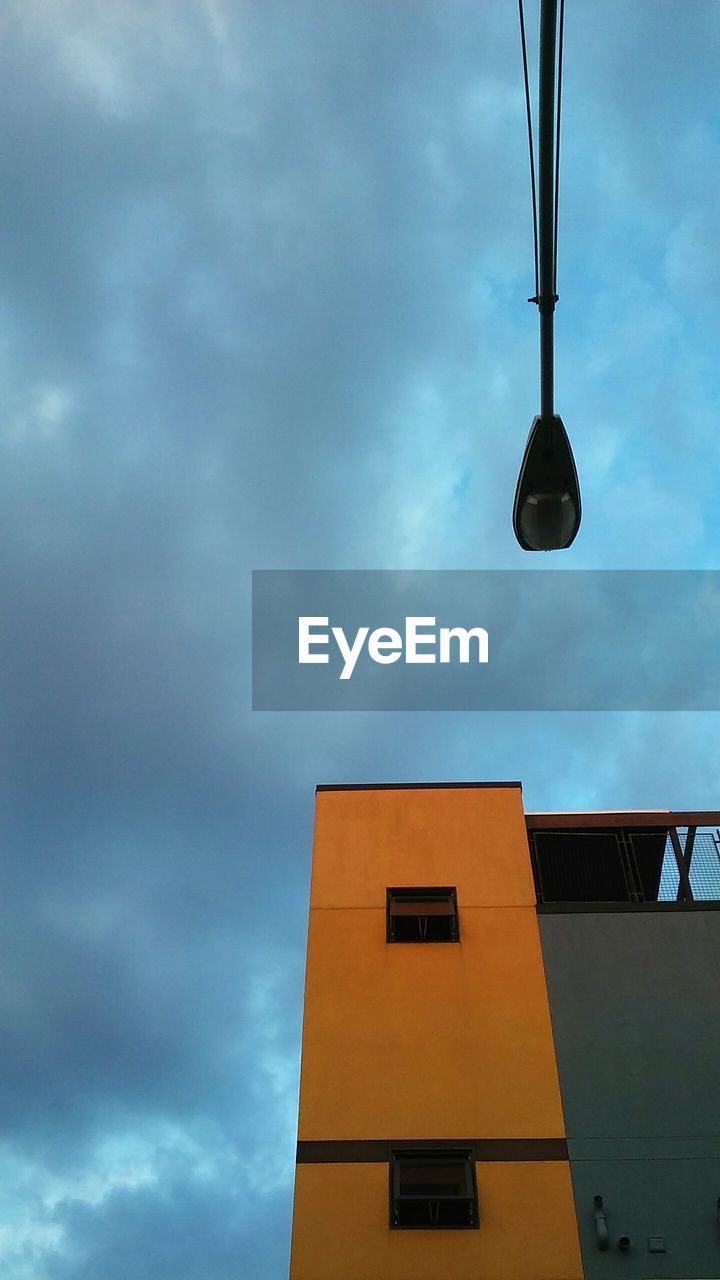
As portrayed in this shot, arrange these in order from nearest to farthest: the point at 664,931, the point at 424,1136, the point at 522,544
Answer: the point at 522,544, the point at 424,1136, the point at 664,931

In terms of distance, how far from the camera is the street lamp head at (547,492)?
217 inches

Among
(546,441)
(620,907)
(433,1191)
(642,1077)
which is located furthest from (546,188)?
(620,907)

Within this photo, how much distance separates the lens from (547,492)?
18.6 ft

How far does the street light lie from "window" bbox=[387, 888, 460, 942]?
8959 millimetres

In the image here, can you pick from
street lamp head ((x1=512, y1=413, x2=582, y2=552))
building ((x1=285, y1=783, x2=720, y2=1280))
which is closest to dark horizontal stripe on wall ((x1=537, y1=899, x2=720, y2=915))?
building ((x1=285, y1=783, x2=720, y2=1280))

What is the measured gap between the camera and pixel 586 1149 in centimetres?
1097

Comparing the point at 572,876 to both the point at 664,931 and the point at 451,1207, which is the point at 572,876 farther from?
the point at 451,1207

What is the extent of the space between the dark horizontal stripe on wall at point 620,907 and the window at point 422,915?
1413 millimetres

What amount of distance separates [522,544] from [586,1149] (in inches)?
351

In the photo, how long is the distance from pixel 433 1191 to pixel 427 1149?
0.51 m

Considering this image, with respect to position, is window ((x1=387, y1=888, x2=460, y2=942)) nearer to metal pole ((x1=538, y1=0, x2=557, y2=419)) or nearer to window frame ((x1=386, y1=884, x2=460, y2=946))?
window frame ((x1=386, y1=884, x2=460, y2=946))

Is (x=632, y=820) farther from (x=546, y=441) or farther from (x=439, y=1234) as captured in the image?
(x=546, y=441)

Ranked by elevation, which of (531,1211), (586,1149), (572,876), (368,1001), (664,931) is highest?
(572,876)

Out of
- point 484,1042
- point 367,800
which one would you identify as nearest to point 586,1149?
point 484,1042
